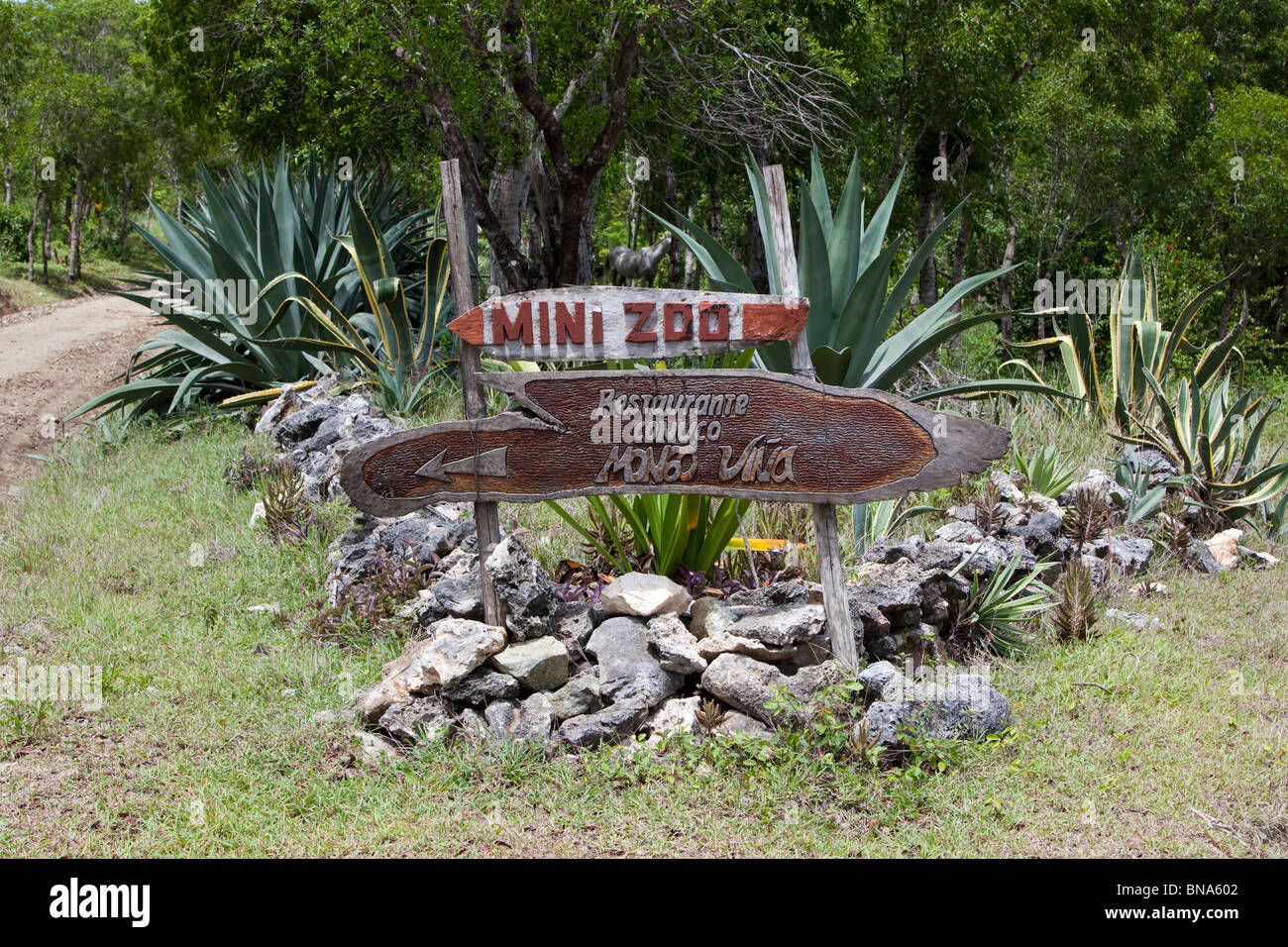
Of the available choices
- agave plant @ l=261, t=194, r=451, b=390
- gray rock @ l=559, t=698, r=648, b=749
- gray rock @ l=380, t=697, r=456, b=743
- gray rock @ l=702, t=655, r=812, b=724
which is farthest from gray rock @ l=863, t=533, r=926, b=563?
agave plant @ l=261, t=194, r=451, b=390

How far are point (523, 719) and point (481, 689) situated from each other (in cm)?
21

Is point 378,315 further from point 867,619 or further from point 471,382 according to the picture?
point 867,619

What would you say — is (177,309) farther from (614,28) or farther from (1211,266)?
(1211,266)

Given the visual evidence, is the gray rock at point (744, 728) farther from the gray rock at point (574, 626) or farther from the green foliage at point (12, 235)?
the green foliage at point (12, 235)

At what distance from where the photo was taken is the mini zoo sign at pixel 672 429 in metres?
4.58

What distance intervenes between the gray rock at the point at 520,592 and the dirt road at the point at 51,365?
5.56 meters

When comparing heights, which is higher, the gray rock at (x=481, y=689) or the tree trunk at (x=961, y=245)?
the tree trunk at (x=961, y=245)

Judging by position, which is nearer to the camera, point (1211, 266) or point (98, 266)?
point (1211, 266)

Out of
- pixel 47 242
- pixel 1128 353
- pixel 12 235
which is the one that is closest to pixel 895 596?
pixel 1128 353

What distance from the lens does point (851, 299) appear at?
19.3ft

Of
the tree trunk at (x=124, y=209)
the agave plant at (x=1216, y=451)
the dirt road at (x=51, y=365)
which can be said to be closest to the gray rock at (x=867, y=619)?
the agave plant at (x=1216, y=451)

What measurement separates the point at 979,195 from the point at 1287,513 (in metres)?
9.37

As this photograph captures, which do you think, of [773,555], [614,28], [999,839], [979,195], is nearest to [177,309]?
[614,28]

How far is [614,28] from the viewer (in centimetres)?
1019
